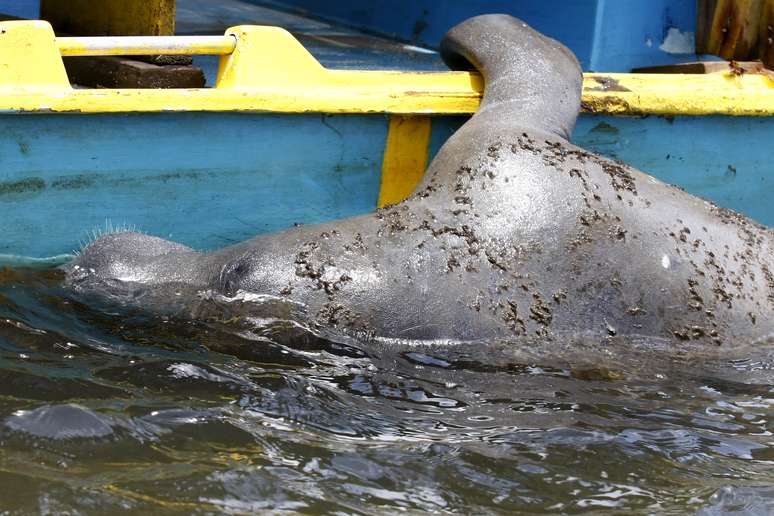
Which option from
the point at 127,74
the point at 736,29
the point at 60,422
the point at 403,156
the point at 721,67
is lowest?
the point at 60,422

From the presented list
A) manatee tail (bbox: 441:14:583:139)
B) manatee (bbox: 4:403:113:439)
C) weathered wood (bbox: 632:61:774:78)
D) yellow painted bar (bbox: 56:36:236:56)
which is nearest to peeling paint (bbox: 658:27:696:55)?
weathered wood (bbox: 632:61:774:78)

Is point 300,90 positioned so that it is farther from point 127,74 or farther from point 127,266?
point 127,266

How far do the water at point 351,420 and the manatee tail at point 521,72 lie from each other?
1076 mm

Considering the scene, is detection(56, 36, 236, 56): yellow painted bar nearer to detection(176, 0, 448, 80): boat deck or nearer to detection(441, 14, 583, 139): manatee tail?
detection(176, 0, 448, 80): boat deck

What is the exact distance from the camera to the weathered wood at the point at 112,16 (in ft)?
17.0

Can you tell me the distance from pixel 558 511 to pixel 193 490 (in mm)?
939

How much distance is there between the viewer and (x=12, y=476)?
3.04 m

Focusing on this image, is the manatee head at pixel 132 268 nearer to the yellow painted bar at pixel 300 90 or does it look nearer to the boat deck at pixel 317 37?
the yellow painted bar at pixel 300 90

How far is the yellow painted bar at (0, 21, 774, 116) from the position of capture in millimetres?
4301

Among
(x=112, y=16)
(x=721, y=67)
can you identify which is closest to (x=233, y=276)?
(x=112, y=16)

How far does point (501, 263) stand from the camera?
426cm

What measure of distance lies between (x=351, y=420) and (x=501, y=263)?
0.95 meters

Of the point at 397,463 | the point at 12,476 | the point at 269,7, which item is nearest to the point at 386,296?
the point at 397,463

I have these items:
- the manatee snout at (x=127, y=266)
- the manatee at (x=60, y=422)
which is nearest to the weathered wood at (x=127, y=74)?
the manatee snout at (x=127, y=266)
